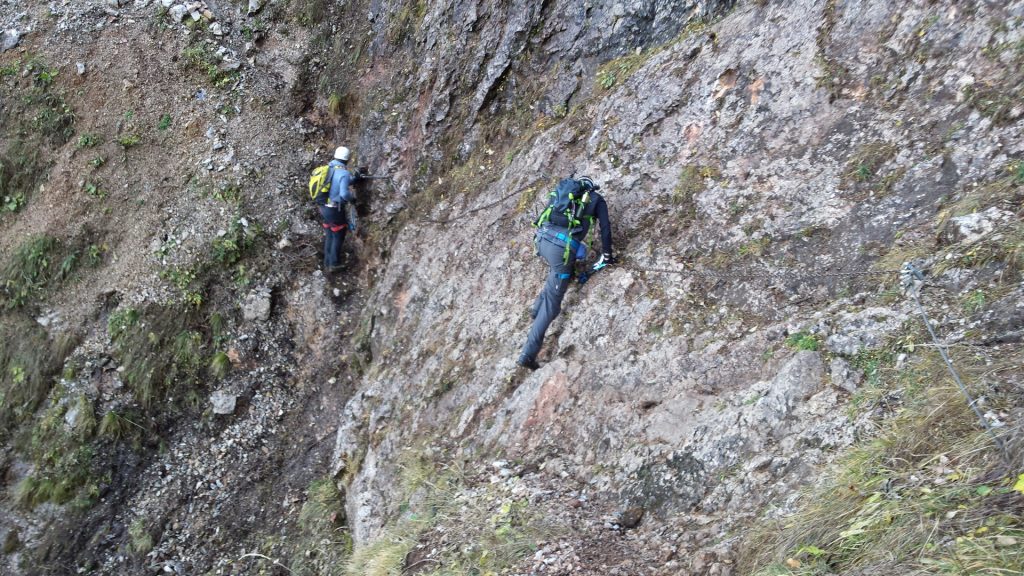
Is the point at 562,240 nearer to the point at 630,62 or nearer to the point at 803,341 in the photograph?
the point at 803,341

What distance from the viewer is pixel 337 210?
10.2m

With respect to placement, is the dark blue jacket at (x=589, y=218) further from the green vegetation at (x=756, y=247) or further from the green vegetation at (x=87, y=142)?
the green vegetation at (x=87, y=142)

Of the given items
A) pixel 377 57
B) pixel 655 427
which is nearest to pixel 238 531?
pixel 655 427

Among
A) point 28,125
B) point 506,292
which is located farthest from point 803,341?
point 28,125

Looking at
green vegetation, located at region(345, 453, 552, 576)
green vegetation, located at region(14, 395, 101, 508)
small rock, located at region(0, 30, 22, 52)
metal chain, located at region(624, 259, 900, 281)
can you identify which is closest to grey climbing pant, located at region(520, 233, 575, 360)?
metal chain, located at region(624, 259, 900, 281)

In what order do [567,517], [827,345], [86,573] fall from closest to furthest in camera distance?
[827,345] → [567,517] → [86,573]

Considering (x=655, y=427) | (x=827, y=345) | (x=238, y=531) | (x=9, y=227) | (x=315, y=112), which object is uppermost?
(x=827, y=345)

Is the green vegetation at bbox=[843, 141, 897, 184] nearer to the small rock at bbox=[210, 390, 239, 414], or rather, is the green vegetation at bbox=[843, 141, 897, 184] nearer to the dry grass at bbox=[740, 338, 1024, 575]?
the dry grass at bbox=[740, 338, 1024, 575]

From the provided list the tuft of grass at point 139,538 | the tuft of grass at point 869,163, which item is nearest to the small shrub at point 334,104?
the tuft of grass at point 139,538

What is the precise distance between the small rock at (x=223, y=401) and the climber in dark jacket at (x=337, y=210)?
2.69 metres

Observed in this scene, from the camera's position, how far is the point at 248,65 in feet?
39.1

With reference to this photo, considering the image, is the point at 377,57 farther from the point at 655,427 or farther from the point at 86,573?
the point at 86,573

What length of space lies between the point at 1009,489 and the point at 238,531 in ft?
31.1

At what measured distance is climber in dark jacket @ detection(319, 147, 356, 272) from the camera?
10055mm
